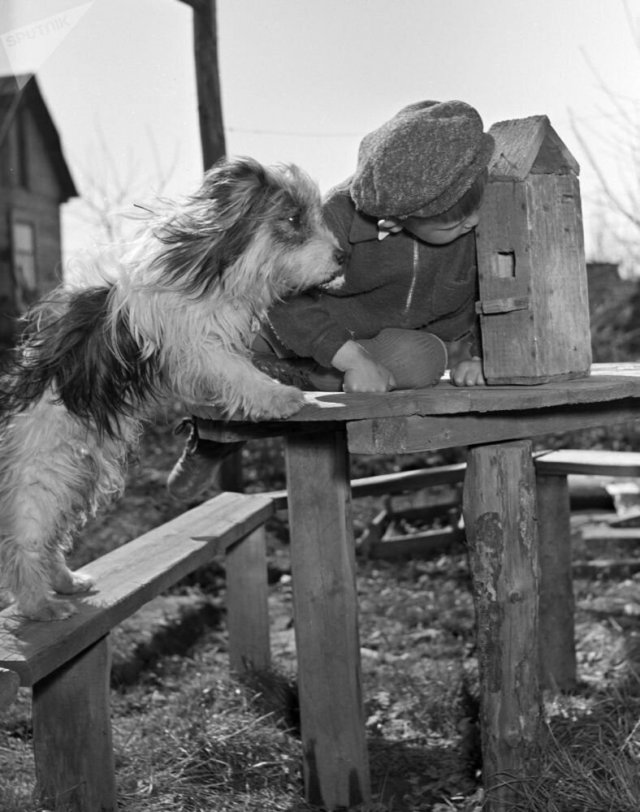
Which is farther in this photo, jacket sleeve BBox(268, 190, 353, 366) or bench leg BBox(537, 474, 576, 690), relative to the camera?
bench leg BBox(537, 474, 576, 690)

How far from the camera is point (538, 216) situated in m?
3.04

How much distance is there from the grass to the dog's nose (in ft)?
5.12

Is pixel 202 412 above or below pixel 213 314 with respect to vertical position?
below

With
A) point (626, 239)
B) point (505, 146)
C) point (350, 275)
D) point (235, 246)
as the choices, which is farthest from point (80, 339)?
point (626, 239)

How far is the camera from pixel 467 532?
3152 mm

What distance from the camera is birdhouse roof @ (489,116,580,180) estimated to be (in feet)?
9.89

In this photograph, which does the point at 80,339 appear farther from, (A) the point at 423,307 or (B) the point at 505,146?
(B) the point at 505,146

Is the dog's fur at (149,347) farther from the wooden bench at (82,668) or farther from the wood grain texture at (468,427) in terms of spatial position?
the wood grain texture at (468,427)

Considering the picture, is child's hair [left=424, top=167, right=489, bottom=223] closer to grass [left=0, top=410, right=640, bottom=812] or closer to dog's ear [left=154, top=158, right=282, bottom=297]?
dog's ear [left=154, top=158, right=282, bottom=297]

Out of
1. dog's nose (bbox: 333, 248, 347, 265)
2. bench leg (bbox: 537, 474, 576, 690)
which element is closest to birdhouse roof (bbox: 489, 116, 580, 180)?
dog's nose (bbox: 333, 248, 347, 265)

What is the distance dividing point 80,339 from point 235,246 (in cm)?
64

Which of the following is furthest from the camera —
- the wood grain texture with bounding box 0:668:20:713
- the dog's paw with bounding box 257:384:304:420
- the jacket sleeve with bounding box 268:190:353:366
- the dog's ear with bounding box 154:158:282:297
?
the jacket sleeve with bounding box 268:190:353:366

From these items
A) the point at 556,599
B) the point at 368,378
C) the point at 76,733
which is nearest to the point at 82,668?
the point at 76,733

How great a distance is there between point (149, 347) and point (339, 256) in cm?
70
